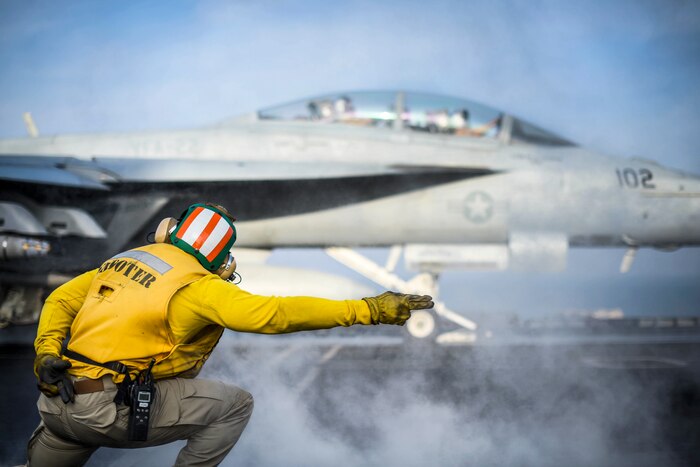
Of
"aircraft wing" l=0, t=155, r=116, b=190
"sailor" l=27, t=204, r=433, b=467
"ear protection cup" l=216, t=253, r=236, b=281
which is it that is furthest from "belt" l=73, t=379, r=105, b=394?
"aircraft wing" l=0, t=155, r=116, b=190

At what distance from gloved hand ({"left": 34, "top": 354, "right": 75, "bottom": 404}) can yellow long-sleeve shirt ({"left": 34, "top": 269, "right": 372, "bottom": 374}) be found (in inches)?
5.8

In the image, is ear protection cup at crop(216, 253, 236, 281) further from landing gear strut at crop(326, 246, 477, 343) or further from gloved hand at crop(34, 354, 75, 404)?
landing gear strut at crop(326, 246, 477, 343)

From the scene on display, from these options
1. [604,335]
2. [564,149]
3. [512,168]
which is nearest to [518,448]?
[512,168]

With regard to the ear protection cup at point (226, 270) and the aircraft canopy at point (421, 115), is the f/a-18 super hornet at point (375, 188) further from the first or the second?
the ear protection cup at point (226, 270)

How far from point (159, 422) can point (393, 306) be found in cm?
97

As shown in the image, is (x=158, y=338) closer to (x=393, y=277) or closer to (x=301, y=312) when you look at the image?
(x=301, y=312)

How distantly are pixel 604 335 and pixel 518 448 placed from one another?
26.1 feet

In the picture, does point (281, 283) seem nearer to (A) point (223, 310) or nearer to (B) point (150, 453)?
(B) point (150, 453)

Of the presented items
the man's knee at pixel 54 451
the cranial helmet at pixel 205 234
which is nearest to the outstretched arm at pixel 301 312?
the cranial helmet at pixel 205 234

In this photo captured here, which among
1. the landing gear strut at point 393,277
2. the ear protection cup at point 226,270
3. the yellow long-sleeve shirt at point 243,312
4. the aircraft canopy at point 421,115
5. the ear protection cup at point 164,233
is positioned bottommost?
the landing gear strut at point 393,277

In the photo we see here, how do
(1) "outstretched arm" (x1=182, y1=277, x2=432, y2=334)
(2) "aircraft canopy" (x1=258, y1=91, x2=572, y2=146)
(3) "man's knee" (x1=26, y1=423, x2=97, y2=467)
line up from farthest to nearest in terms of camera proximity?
(2) "aircraft canopy" (x1=258, y1=91, x2=572, y2=146) < (3) "man's knee" (x1=26, y1=423, x2=97, y2=467) < (1) "outstretched arm" (x1=182, y1=277, x2=432, y2=334)

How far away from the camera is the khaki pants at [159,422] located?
2.38 metres

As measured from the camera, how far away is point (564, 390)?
19.0ft

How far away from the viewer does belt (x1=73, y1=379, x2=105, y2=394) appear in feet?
7.79
